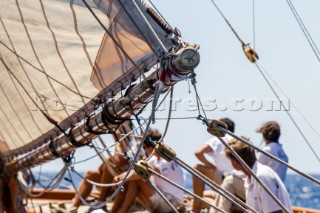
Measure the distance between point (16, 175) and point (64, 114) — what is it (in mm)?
2804

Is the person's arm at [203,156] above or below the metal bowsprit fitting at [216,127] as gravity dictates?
above

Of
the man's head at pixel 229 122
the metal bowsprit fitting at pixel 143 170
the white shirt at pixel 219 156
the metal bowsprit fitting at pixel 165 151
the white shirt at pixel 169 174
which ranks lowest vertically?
the metal bowsprit fitting at pixel 143 170

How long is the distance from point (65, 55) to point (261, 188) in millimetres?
1995

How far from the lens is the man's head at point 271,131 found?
965 centimetres

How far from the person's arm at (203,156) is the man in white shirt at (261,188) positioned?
8.74ft

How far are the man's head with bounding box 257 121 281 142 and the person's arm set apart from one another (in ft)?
3.71

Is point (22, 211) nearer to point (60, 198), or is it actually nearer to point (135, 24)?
point (60, 198)

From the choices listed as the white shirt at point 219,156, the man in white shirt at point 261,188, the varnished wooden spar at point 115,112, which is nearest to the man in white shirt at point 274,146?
the white shirt at point 219,156

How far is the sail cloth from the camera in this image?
23.7 ft

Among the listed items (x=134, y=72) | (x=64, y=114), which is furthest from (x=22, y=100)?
(x=134, y=72)

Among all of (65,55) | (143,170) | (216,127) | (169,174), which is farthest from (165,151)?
(169,174)

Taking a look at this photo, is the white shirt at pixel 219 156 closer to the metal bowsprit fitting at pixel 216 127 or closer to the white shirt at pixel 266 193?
the white shirt at pixel 266 193

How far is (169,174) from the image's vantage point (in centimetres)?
1039

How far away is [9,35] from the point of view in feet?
29.3
